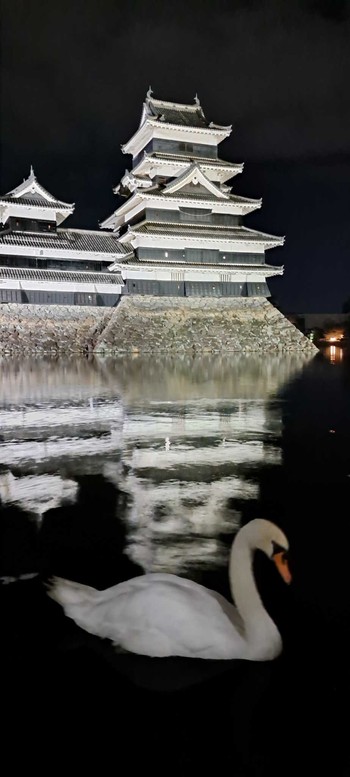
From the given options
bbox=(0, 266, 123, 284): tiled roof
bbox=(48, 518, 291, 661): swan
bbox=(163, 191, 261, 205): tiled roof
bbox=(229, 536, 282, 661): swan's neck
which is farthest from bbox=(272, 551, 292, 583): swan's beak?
bbox=(163, 191, 261, 205): tiled roof

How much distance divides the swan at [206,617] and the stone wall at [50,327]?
31.6m

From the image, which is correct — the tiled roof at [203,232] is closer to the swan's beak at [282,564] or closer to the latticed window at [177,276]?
the latticed window at [177,276]

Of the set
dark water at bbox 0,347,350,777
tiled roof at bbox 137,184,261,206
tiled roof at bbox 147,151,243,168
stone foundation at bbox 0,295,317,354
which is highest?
tiled roof at bbox 147,151,243,168

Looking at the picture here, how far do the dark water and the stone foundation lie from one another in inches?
976

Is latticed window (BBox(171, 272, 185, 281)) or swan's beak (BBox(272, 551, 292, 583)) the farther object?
latticed window (BBox(171, 272, 185, 281))

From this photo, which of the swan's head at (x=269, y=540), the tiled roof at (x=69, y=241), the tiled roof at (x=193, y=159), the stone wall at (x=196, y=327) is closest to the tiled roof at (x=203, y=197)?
the tiled roof at (x=193, y=159)

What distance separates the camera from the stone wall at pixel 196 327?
33.5 meters

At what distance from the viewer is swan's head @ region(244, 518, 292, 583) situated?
2.53 meters

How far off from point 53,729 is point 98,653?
515 millimetres

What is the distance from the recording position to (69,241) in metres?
35.5

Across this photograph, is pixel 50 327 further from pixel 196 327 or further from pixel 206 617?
pixel 206 617

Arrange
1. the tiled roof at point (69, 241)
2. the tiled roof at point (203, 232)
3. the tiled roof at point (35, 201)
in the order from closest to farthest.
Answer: the tiled roof at point (35, 201)
the tiled roof at point (69, 241)
the tiled roof at point (203, 232)

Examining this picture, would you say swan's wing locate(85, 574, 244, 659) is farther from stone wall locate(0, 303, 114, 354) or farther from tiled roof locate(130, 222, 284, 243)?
tiled roof locate(130, 222, 284, 243)

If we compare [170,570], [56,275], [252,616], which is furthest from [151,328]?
[252,616]
